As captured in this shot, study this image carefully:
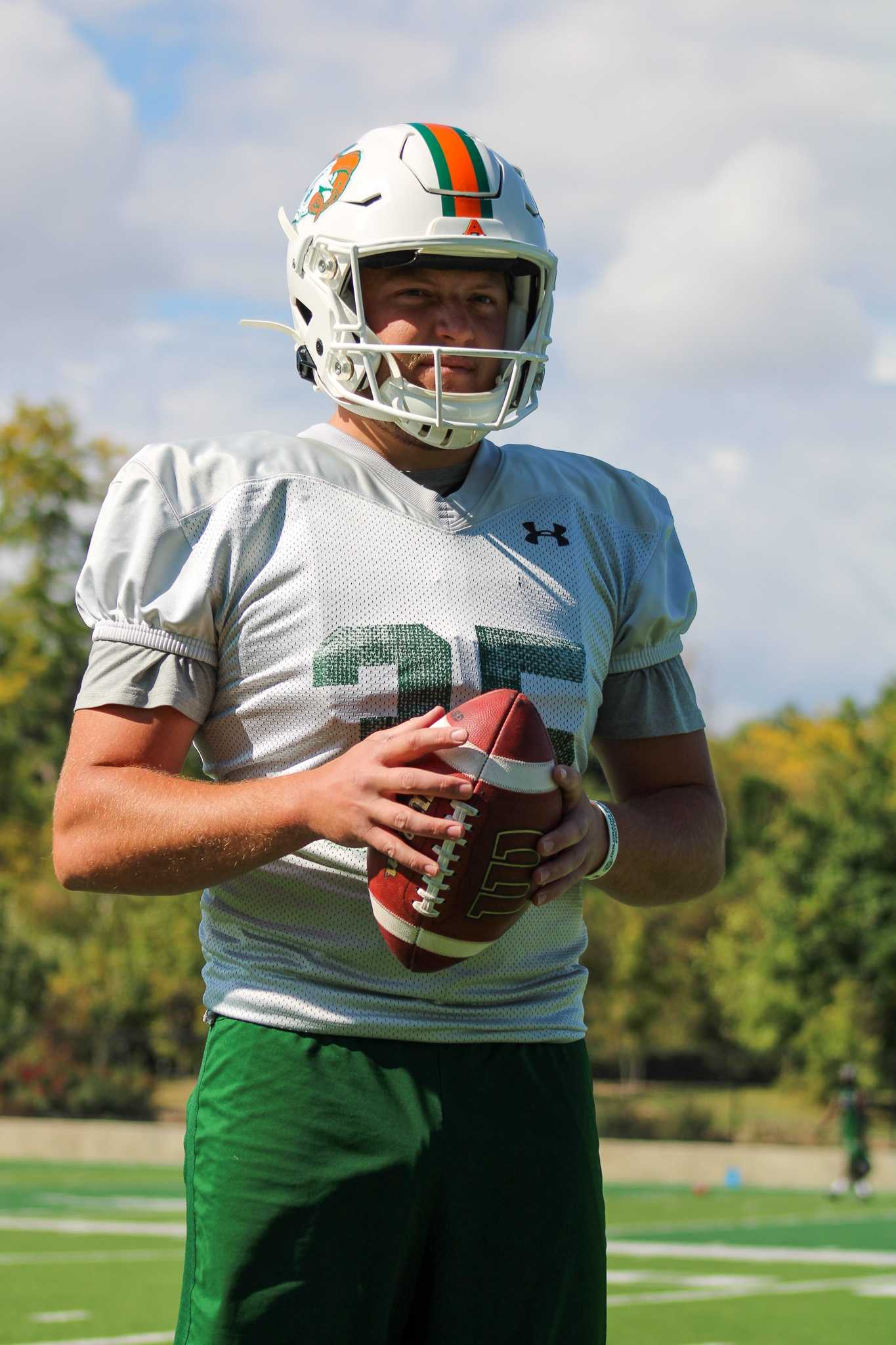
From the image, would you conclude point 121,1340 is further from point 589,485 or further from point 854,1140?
point 854,1140

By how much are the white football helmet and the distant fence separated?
19.3 metres

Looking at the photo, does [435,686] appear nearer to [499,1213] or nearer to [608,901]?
[499,1213]

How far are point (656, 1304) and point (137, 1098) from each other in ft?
50.3

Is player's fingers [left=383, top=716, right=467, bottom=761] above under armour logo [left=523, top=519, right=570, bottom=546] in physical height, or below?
below

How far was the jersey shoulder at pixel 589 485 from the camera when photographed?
2566 mm

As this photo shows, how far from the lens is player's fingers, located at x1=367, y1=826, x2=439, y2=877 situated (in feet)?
6.57

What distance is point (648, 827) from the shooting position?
2.42 metres

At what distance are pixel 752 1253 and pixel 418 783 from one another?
10.9 metres

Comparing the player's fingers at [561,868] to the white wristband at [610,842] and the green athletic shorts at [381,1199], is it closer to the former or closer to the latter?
the white wristband at [610,842]

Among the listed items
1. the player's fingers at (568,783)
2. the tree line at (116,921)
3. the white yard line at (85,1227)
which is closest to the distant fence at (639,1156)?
the tree line at (116,921)

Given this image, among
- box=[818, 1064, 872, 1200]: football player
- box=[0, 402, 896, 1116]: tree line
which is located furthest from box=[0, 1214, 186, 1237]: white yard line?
box=[0, 402, 896, 1116]: tree line

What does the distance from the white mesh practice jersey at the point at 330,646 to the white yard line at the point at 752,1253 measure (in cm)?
976

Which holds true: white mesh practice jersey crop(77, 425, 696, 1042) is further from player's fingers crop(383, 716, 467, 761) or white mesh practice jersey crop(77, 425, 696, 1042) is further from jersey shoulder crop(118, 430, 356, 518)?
player's fingers crop(383, 716, 467, 761)

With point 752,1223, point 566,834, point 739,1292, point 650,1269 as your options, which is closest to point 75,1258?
point 650,1269
